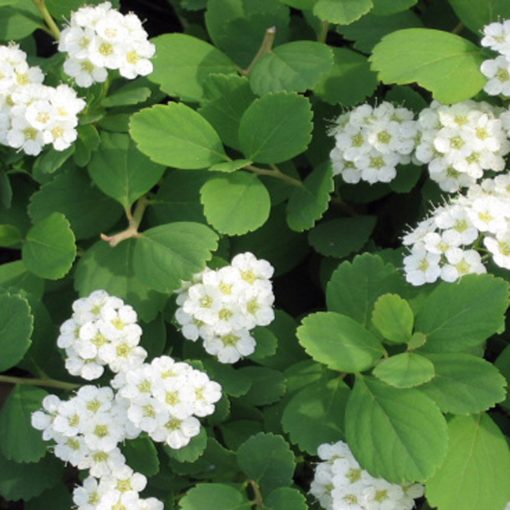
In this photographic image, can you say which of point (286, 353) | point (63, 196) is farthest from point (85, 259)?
point (286, 353)

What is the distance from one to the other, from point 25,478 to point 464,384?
977mm

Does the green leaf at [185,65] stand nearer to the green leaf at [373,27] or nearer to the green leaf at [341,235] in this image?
the green leaf at [373,27]

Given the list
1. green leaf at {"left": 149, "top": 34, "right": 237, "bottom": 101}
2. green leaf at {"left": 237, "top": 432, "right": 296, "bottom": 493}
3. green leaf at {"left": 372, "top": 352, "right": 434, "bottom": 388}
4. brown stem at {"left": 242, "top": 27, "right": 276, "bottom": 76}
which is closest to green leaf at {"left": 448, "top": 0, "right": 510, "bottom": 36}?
brown stem at {"left": 242, "top": 27, "right": 276, "bottom": 76}

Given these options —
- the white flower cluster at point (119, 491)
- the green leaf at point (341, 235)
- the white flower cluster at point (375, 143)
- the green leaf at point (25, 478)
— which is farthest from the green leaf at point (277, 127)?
the green leaf at point (25, 478)

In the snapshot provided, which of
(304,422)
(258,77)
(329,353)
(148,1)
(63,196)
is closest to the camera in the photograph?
(329,353)

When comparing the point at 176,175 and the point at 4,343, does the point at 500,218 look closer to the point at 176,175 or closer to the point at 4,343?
the point at 176,175

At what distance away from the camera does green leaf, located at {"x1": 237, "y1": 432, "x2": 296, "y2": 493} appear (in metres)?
1.77

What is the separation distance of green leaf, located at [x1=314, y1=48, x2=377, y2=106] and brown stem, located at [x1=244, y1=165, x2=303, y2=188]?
19 cm

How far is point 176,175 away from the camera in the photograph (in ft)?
6.86

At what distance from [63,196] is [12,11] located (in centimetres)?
45

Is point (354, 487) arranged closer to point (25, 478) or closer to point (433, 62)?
point (25, 478)

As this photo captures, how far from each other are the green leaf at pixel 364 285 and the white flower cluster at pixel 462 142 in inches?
9.7

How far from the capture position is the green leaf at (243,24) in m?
2.13

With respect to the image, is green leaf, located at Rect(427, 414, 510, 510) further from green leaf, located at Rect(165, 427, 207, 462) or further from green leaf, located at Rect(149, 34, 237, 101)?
green leaf, located at Rect(149, 34, 237, 101)
